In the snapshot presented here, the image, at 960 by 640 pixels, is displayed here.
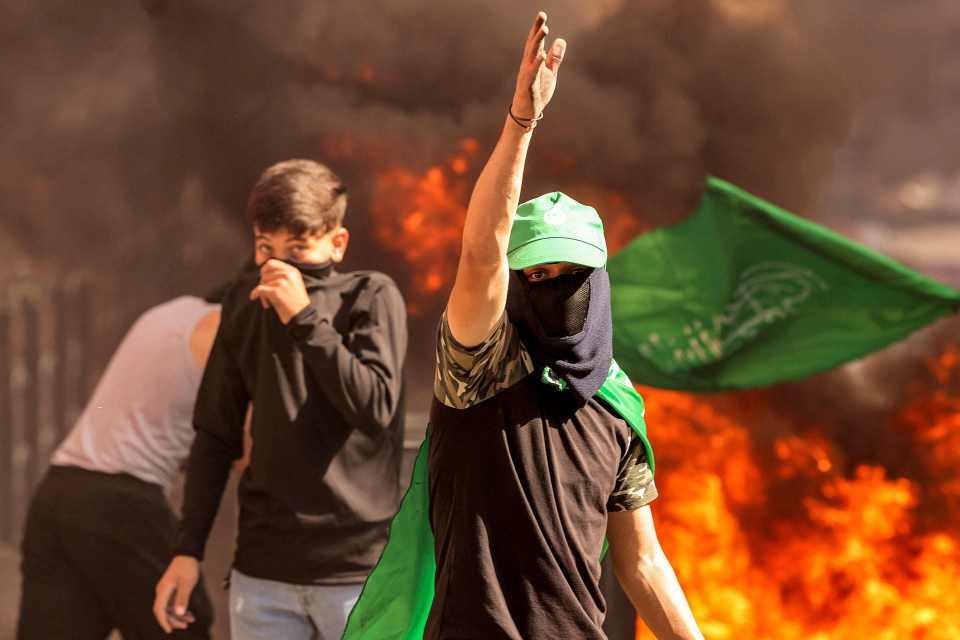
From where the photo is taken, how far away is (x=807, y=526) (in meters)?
5.95

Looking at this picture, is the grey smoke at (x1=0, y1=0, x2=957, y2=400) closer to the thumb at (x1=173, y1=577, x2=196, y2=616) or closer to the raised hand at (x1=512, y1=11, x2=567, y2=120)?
the thumb at (x1=173, y1=577, x2=196, y2=616)

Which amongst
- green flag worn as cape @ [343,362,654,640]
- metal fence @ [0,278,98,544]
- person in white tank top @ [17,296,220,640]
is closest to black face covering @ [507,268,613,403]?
green flag worn as cape @ [343,362,654,640]

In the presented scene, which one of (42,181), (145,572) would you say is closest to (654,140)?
(42,181)

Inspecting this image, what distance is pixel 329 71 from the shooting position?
644 centimetres

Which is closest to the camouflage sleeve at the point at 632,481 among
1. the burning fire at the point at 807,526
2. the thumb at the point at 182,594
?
the thumb at the point at 182,594

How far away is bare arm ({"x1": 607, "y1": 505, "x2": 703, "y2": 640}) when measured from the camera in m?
2.71

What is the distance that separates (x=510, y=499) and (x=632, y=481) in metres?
0.32

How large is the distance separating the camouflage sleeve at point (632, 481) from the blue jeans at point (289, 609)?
1.06m

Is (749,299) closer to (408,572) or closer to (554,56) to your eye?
(408,572)

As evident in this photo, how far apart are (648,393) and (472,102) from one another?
5.71 ft

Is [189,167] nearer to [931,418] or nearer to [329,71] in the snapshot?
[329,71]

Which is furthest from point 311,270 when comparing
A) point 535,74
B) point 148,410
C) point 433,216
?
point 433,216

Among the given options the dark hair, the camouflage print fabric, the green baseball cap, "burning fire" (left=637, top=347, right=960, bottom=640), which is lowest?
"burning fire" (left=637, top=347, right=960, bottom=640)

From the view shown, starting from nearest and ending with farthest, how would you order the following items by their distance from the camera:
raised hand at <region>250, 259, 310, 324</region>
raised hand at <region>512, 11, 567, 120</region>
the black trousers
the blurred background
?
raised hand at <region>512, 11, 567, 120</region> < raised hand at <region>250, 259, 310, 324</region> < the black trousers < the blurred background
